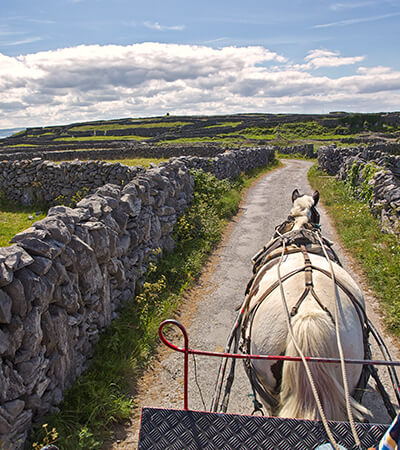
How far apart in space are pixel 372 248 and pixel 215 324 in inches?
208

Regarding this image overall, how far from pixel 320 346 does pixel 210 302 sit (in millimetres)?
4980

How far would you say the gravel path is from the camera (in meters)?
4.97

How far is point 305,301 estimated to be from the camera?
3381mm

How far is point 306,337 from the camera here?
3.06 meters

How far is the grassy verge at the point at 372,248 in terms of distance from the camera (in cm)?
723

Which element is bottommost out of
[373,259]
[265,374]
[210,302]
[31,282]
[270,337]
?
[210,302]

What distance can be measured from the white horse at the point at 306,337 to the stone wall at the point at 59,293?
2.30m

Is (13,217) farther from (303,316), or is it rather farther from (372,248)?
(303,316)

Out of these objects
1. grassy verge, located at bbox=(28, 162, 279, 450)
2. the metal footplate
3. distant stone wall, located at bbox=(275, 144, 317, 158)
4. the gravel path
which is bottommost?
the gravel path

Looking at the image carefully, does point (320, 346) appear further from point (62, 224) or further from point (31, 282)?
point (62, 224)

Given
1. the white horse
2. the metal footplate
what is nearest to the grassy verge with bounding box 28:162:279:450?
the metal footplate

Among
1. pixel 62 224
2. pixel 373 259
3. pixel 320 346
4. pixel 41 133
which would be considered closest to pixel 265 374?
pixel 320 346

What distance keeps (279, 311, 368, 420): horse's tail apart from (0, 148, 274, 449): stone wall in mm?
2606

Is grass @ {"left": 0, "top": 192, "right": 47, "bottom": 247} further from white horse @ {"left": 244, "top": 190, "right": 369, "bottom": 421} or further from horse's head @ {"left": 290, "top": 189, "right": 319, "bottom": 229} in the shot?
white horse @ {"left": 244, "top": 190, "right": 369, "bottom": 421}
